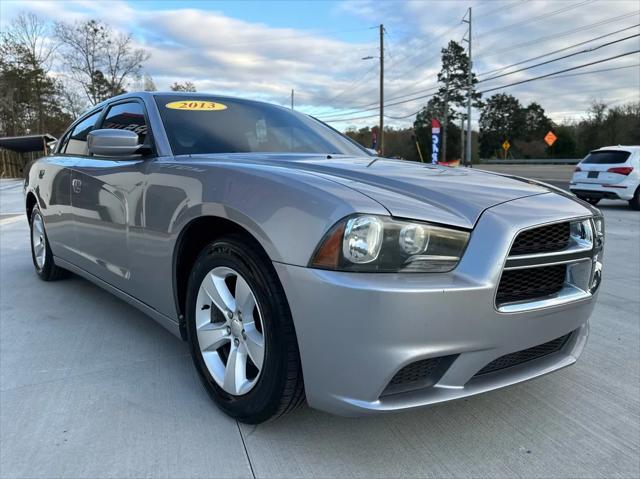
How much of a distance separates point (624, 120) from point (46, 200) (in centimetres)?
5895

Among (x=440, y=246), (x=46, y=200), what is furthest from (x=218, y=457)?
(x=46, y=200)

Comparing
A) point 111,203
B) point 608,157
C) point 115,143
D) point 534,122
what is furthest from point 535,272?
point 534,122

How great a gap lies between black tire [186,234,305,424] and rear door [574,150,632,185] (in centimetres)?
1222

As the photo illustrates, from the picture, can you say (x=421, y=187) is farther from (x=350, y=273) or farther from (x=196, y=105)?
(x=196, y=105)

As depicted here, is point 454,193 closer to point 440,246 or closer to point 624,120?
point 440,246

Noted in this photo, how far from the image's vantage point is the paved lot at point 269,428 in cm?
192

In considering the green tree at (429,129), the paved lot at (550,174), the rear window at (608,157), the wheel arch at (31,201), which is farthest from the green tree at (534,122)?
the wheel arch at (31,201)

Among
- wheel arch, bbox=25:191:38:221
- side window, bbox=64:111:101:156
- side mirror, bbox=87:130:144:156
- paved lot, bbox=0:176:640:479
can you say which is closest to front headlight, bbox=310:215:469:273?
paved lot, bbox=0:176:640:479

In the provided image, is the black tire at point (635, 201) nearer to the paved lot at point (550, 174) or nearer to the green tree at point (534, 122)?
the paved lot at point (550, 174)

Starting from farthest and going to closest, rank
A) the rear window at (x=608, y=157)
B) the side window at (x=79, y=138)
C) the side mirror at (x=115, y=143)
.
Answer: the rear window at (x=608, y=157) → the side window at (x=79, y=138) → the side mirror at (x=115, y=143)

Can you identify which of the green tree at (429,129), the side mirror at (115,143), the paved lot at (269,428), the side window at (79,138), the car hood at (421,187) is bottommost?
the paved lot at (269,428)

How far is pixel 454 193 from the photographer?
1.99 metres

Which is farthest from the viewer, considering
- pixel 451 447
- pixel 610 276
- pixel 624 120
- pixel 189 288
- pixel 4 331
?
pixel 624 120

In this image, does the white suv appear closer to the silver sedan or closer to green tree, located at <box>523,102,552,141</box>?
the silver sedan
